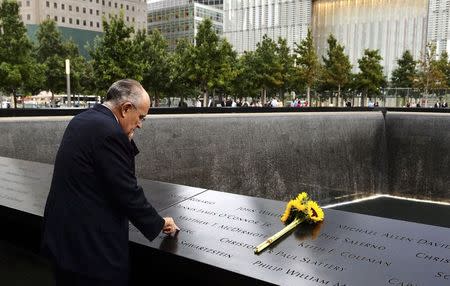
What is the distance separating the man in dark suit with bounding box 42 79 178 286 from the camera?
198cm

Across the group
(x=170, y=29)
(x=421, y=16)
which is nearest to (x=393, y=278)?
(x=421, y=16)

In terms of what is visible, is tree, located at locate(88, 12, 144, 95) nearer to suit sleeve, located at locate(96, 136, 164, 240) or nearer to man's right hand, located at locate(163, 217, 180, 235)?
man's right hand, located at locate(163, 217, 180, 235)

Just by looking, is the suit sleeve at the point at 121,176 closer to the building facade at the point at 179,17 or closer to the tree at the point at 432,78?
the tree at the point at 432,78

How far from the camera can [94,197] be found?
2.03 meters

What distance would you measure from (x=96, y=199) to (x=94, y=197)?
13 millimetres

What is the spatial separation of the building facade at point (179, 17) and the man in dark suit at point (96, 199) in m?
66.2

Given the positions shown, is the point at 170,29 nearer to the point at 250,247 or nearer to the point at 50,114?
the point at 50,114

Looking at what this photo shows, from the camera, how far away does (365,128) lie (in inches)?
493

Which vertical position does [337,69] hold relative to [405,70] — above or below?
below

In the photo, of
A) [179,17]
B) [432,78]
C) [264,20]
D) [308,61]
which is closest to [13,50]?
[308,61]

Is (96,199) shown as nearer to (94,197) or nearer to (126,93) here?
(94,197)

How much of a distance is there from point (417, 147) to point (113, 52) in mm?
18132

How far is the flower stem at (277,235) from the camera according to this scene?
7.39 ft

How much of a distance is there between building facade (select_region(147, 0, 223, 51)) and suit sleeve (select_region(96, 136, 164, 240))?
66.3m
